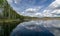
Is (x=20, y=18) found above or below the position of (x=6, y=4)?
below

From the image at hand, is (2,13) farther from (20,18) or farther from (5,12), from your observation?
(20,18)

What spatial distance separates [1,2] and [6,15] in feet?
6.38

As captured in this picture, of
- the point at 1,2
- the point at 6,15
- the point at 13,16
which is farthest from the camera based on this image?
the point at 13,16

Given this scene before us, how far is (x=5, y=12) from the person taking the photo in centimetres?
2177

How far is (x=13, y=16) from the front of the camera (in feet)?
75.8

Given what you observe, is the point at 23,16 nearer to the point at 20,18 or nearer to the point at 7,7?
the point at 20,18

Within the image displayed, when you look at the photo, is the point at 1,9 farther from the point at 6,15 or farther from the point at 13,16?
the point at 13,16

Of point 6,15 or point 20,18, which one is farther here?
point 20,18

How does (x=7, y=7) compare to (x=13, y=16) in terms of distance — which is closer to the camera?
(x=7, y=7)

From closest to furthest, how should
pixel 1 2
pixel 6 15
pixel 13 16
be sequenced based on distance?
1. pixel 1 2
2. pixel 6 15
3. pixel 13 16

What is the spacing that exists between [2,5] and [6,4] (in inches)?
18.0

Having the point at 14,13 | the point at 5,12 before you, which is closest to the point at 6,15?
the point at 5,12

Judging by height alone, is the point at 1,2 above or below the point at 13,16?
above

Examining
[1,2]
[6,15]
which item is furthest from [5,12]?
[1,2]
